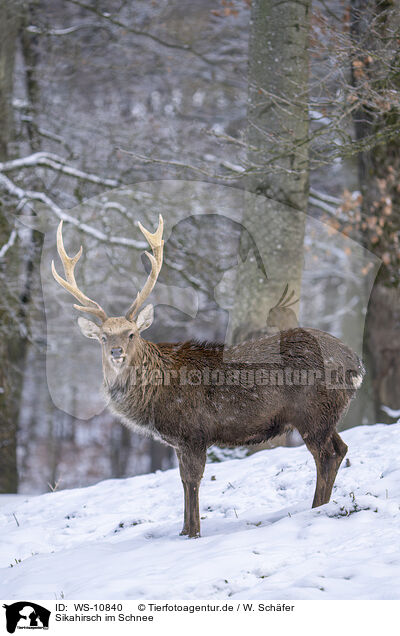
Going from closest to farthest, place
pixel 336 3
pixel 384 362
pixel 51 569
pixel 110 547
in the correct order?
1. pixel 51 569
2. pixel 110 547
3. pixel 384 362
4. pixel 336 3

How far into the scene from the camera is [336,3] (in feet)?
39.2

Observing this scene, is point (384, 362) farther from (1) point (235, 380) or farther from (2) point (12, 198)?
(2) point (12, 198)

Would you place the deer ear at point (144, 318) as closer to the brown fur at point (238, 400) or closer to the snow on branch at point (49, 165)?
the brown fur at point (238, 400)

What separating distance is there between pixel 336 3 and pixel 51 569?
10.9m

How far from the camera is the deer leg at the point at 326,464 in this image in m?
5.48

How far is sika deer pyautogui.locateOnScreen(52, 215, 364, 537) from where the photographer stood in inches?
220

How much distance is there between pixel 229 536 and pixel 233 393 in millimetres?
1236

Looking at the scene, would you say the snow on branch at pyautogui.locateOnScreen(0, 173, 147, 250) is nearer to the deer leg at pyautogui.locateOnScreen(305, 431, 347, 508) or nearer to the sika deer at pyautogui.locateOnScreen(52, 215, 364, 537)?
the sika deer at pyautogui.locateOnScreen(52, 215, 364, 537)

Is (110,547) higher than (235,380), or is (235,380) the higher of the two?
(235,380)
